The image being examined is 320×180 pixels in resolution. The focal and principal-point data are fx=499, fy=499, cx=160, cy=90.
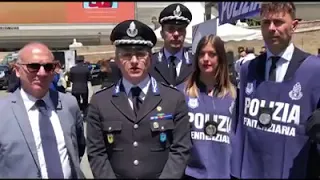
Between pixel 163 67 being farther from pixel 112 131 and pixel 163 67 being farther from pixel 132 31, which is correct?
pixel 112 131

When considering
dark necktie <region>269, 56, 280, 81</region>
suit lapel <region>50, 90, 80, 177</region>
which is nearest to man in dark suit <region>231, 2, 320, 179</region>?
dark necktie <region>269, 56, 280, 81</region>

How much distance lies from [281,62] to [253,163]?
55 cm

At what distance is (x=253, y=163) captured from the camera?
8.64 feet

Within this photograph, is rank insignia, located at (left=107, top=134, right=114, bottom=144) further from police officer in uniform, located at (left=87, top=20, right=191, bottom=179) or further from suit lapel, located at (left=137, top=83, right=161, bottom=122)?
suit lapel, located at (left=137, top=83, right=161, bottom=122)

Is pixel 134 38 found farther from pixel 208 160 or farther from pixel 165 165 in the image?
pixel 208 160

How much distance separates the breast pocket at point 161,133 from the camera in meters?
2.54

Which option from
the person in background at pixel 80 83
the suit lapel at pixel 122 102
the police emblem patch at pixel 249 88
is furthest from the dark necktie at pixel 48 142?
the person in background at pixel 80 83

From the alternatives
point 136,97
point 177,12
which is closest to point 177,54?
point 177,12

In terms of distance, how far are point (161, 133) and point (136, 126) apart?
0.44 ft

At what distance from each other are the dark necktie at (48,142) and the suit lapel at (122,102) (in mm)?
352

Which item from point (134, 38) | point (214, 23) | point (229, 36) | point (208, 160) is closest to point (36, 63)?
point (134, 38)

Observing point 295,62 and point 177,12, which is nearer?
point 295,62

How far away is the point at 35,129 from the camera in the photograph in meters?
2.55

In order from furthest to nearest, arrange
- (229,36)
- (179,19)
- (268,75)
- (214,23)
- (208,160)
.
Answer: (229,36) < (214,23) < (179,19) < (208,160) < (268,75)
